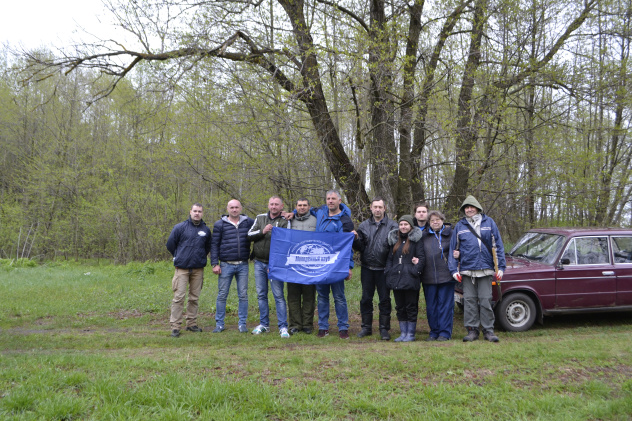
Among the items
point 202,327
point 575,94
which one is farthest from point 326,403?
point 575,94

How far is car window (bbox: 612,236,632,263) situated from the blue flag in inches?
202

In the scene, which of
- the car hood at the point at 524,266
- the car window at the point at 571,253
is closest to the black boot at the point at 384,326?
the car hood at the point at 524,266

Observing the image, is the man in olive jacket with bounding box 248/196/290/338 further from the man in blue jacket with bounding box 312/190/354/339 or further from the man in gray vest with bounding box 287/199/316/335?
the man in blue jacket with bounding box 312/190/354/339

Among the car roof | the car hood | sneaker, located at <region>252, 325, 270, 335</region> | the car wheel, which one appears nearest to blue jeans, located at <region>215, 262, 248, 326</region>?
sneaker, located at <region>252, 325, 270, 335</region>

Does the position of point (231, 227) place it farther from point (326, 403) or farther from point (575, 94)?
point (575, 94)

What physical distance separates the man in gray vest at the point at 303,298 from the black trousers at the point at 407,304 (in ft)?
4.86

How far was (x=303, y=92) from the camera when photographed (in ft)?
34.1

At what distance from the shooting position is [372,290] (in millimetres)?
7094

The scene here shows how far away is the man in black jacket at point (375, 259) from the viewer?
6.93 metres

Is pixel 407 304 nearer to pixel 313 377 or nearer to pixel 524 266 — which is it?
pixel 524 266

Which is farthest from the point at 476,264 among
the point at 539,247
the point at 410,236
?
the point at 539,247

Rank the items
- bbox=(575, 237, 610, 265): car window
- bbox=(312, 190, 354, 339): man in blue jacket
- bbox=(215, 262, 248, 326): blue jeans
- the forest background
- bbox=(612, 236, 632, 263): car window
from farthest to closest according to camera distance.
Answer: the forest background, bbox=(612, 236, 632, 263): car window, bbox=(575, 237, 610, 265): car window, bbox=(215, 262, 248, 326): blue jeans, bbox=(312, 190, 354, 339): man in blue jacket

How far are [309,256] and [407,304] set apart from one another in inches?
71.1

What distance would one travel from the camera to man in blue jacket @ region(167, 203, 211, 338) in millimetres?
7525
